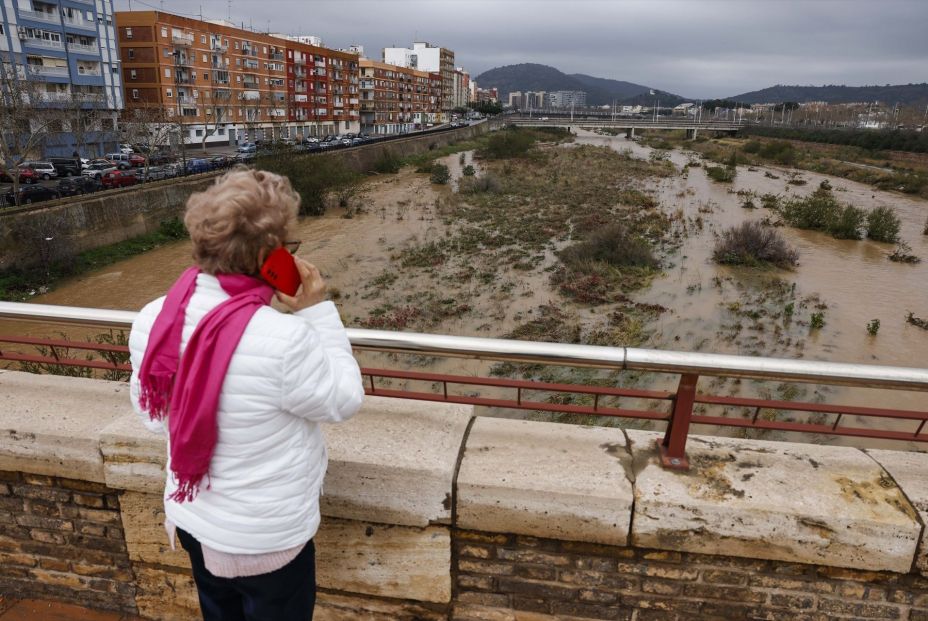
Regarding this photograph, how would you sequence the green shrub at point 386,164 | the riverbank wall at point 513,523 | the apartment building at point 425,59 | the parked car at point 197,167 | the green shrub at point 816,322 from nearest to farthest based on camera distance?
the riverbank wall at point 513,523 → the green shrub at point 816,322 → the parked car at point 197,167 → the green shrub at point 386,164 → the apartment building at point 425,59

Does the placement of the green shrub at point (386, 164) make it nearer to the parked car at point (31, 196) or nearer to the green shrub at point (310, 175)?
the green shrub at point (310, 175)

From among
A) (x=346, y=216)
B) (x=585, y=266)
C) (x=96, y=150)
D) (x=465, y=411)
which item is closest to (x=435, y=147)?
(x=96, y=150)

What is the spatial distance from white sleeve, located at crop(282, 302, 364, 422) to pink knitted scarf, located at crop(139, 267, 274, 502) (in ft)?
0.36

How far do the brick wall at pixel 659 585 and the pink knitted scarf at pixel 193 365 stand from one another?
0.96m

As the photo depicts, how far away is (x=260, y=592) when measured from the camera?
137 cm

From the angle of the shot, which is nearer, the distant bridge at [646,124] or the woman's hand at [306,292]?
the woman's hand at [306,292]

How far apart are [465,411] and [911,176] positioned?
40457 millimetres

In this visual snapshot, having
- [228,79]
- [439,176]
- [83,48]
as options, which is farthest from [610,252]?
[228,79]

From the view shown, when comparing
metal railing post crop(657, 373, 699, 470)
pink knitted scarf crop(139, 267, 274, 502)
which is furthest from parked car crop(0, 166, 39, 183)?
metal railing post crop(657, 373, 699, 470)

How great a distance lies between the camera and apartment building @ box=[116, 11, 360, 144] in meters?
40.9

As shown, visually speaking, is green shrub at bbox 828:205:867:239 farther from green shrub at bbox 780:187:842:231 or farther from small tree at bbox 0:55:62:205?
small tree at bbox 0:55:62:205

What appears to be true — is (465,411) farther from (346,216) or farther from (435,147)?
(435,147)

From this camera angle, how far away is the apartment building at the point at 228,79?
1612 inches

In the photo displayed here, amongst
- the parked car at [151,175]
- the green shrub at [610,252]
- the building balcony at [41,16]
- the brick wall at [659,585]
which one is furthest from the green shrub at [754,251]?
the building balcony at [41,16]
